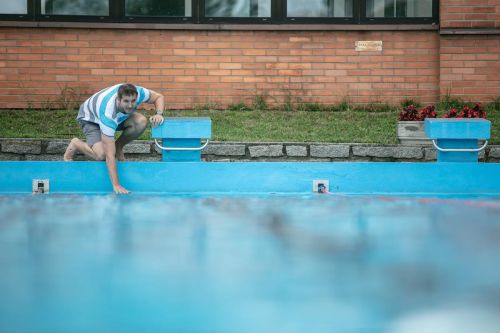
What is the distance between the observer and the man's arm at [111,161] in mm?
8164

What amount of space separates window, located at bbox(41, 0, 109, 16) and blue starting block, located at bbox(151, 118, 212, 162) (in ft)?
12.5

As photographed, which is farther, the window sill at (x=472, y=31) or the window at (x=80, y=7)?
the window at (x=80, y=7)

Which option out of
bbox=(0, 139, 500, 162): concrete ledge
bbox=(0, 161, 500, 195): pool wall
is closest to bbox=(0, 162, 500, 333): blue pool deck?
bbox=(0, 161, 500, 195): pool wall

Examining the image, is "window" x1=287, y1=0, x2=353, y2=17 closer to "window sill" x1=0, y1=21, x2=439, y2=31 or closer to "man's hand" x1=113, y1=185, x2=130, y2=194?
"window sill" x1=0, y1=21, x2=439, y2=31

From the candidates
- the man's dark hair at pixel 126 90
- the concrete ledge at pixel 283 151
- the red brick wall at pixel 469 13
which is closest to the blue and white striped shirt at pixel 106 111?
the man's dark hair at pixel 126 90

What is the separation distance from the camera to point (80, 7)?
39.5ft

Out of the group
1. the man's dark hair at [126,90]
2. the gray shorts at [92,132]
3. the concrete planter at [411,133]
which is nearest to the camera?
the man's dark hair at [126,90]

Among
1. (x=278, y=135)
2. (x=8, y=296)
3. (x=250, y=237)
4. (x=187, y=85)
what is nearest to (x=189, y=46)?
(x=187, y=85)

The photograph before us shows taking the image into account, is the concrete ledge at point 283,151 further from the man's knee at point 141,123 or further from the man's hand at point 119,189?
the man's hand at point 119,189

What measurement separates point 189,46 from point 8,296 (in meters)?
7.47

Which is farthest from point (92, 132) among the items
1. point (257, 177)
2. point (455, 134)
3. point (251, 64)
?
point (251, 64)

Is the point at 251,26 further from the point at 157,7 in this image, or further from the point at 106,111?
the point at 106,111

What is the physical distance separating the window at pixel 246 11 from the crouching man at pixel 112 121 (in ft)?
11.6

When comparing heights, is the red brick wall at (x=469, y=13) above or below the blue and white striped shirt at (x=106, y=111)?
above
